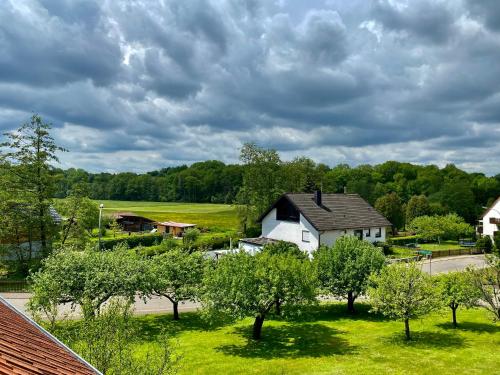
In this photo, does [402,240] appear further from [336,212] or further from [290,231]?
[290,231]

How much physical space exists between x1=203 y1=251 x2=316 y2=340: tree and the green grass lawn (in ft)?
7.49

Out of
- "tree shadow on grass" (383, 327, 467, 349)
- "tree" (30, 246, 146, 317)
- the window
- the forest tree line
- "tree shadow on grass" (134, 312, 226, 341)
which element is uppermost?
the forest tree line

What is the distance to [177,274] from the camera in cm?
2983

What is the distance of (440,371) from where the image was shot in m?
20.0

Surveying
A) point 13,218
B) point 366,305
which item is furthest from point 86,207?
point 366,305

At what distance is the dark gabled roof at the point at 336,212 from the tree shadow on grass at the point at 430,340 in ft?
68.5

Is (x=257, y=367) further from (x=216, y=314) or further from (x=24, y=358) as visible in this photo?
(x=24, y=358)

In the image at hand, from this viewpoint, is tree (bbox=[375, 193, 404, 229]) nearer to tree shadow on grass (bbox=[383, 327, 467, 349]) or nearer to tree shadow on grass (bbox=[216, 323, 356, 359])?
tree shadow on grass (bbox=[383, 327, 467, 349])

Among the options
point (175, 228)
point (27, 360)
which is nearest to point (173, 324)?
point (27, 360)

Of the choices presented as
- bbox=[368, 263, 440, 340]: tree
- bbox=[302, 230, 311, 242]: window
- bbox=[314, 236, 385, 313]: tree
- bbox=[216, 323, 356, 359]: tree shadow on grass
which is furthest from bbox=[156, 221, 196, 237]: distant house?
bbox=[368, 263, 440, 340]: tree

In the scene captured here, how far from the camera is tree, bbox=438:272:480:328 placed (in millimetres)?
25969

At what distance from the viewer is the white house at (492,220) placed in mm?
68938

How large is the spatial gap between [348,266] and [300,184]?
53.2 m

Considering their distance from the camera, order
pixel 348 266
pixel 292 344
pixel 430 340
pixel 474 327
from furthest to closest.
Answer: pixel 348 266, pixel 474 327, pixel 430 340, pixel 292 344
